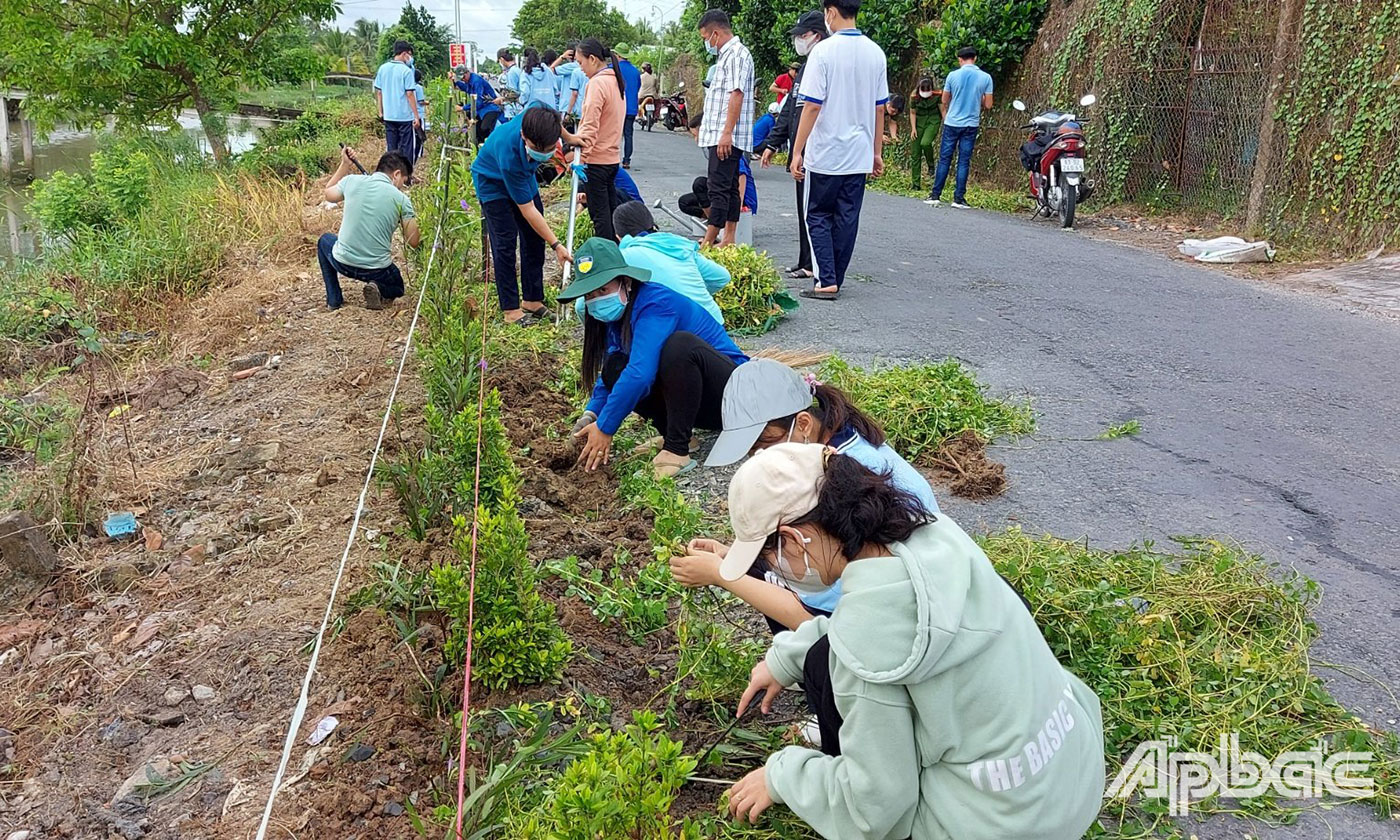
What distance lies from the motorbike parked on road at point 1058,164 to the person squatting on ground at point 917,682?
8.94 m

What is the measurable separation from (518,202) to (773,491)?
4565 mm

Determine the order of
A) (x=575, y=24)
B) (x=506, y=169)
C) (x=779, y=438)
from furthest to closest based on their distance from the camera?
(x=575, y=24) → (x=506, y=169) → (x=779, y=438)

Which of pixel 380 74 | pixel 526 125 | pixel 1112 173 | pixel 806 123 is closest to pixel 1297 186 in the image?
pixel 1112 173

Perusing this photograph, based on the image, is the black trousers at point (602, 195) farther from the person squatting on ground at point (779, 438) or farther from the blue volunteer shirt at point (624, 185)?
the person squatting on ground at point (779, 438)

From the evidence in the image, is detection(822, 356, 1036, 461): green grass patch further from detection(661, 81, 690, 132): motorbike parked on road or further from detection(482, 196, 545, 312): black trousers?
detection(661, 81, 690, 132): motorbike parked on road

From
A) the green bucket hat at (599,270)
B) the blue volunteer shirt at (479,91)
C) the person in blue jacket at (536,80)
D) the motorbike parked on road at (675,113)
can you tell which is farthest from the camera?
the motorbike parked on road at (675,113)

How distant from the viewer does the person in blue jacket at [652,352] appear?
375 cm

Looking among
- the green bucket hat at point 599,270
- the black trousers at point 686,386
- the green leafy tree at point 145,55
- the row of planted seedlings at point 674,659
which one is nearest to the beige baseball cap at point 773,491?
the row of planted seedlings at point 674,659

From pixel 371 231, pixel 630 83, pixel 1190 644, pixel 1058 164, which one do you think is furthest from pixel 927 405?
pixel 630 83

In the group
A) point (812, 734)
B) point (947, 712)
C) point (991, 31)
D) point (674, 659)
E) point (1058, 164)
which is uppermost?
point (991, 31)

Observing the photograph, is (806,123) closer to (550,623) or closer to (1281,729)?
(550,623)

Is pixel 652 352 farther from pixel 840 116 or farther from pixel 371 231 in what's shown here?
pixel 371 231

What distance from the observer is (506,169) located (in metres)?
5.77

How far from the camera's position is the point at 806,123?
6176mm
